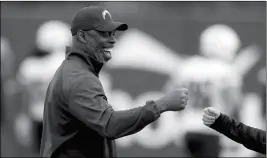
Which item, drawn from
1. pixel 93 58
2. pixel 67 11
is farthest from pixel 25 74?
pixel 93 58

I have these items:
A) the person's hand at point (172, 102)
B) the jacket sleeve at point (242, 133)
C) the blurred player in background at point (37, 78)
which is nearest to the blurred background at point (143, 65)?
the blurred player in background at point (37, 78)

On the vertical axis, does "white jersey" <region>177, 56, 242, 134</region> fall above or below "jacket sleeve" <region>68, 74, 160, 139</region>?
below

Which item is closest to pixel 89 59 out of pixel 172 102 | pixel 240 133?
pixel 172 102

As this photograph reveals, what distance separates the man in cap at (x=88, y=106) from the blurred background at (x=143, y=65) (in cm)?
373

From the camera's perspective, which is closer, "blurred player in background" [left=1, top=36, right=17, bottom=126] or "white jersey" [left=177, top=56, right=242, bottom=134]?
"white jersey" [left=177, top=56, right=242, bottom=134]

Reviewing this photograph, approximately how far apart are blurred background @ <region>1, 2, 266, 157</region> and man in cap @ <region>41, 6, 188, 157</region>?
147 inches

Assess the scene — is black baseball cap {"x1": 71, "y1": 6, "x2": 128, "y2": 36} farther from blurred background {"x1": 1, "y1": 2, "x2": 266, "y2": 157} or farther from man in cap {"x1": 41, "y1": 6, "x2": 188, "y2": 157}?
blurred background {"x1": 1, "y1": 2, "x2": 266, "y2": 157}

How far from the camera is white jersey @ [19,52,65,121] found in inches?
316

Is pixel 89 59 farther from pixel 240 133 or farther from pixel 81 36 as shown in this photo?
pixel 240 133

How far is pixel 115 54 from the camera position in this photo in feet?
26.5

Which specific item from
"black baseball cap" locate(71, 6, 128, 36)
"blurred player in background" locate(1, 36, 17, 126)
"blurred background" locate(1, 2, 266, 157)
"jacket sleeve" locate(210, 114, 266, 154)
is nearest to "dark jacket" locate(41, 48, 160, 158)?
"black baseball cap" locate(71, 6, 128, 36)

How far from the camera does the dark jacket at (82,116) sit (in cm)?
392

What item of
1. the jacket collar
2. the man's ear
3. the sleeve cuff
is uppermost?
the man's ear

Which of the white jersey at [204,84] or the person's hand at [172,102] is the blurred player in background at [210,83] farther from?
the person's hand at [172,102]
